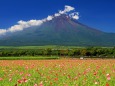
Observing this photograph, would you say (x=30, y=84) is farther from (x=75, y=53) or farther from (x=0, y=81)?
(x=75, y=53)

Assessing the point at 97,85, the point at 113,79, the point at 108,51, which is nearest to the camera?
the point at 97,85

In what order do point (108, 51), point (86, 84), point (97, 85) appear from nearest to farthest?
point (97, 85)
point (86, 84)
point (108, 51)

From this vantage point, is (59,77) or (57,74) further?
(57,74)

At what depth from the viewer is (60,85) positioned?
7074 mm

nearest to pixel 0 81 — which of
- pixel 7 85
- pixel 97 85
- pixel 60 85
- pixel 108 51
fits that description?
pixel 7 85

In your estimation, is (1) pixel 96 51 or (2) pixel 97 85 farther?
(1) pixel 96 51

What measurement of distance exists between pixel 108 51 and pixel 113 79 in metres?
86.6

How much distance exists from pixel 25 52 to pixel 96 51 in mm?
21686

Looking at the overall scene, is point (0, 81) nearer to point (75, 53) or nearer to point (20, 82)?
point (20, 82)

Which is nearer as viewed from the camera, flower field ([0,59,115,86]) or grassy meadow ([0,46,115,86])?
flower field ([0,59,115,86])

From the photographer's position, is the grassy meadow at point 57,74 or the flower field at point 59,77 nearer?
the flower field at point 59,77

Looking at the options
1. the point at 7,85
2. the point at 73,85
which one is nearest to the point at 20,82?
the point at 7,85

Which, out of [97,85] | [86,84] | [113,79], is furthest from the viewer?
[113,79]

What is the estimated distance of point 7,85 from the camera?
7.24 metres
